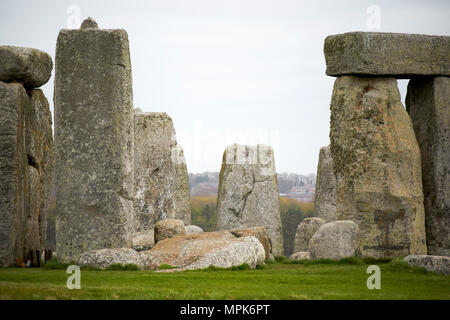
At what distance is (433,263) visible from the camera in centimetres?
1484

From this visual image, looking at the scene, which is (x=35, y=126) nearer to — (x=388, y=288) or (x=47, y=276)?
(x=47, y=276)

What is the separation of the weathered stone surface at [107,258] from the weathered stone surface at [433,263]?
16.0ft

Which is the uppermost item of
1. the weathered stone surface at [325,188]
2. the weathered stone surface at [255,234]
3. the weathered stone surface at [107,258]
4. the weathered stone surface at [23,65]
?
the weathered stone surface at [23,65]

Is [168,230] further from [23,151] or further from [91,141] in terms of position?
[23,151]

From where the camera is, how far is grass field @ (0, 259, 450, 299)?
436 inches

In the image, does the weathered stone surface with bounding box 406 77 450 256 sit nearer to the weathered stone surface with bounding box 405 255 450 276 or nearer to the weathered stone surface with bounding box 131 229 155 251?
the weathered stone surface with bounding box 405 255 450 276

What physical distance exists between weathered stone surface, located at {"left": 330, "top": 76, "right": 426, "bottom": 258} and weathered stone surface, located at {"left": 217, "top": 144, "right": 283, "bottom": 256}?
887cm

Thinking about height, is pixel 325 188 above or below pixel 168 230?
above

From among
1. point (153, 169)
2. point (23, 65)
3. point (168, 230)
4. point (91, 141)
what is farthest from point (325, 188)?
point (23, 65)

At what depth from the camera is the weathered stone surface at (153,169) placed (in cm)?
2645

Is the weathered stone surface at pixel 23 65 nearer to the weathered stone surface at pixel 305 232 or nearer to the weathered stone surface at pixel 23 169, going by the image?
the weathered stone surface at pixel 23 169

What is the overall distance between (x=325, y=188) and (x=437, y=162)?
8977 mm

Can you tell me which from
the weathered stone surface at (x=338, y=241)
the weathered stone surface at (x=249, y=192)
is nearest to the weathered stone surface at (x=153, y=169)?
the weathered stone surface at (x=249, y=192)
